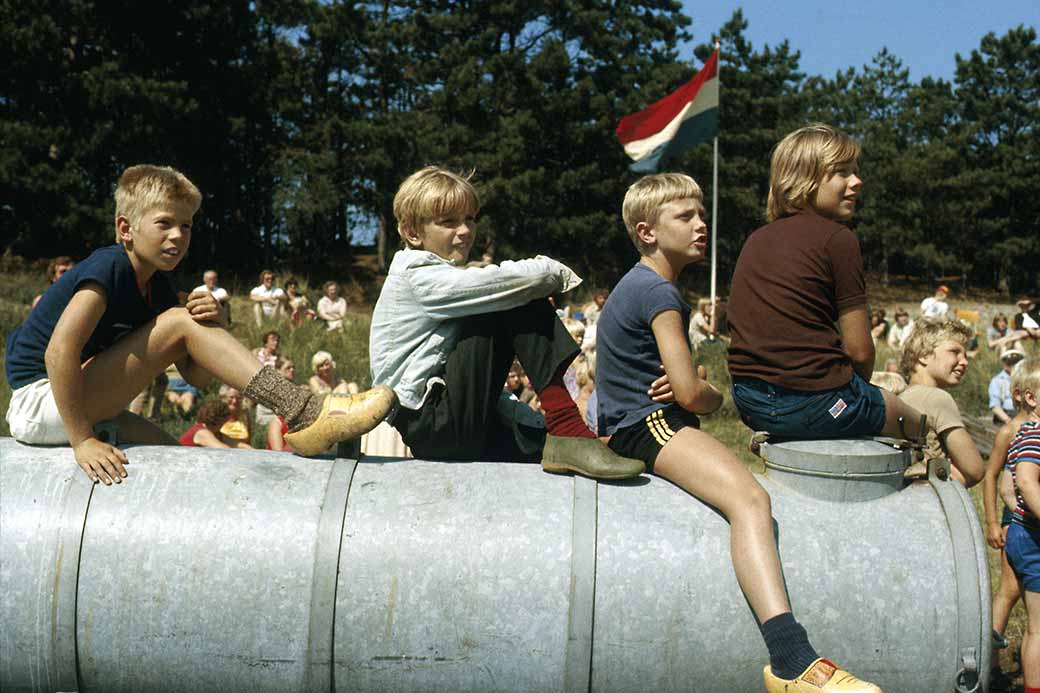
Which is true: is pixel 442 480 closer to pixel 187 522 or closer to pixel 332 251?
pixel 187 522

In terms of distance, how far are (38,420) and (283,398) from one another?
0.92 metres

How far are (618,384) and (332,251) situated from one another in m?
41.4

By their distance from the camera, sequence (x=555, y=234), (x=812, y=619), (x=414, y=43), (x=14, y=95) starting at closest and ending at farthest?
(x=812, y=619), (x=14, y=95), (x=555, y=234), (x=414, y=43)

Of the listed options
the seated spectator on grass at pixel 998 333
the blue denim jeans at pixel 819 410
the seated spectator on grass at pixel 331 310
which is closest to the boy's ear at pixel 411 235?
the blue denim jeans at pixel 819 410

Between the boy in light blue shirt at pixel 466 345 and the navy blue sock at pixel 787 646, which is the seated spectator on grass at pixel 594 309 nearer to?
the boy in light blue shirt at pixel 466 345

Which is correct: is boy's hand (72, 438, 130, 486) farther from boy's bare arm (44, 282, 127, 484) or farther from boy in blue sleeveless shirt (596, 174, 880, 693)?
boy in blue sleeveless shirt (596, 174, 880, 693)

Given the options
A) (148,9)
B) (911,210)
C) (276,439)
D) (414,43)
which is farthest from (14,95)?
(911,210)

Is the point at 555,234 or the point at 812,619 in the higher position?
the point at 555,234

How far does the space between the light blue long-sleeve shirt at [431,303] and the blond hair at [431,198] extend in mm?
154

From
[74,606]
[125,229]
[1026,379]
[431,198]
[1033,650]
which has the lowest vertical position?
[1033,650]

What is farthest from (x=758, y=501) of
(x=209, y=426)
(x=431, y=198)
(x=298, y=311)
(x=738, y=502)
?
(x=298, y=311)

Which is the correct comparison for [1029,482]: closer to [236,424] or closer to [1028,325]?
[236,424]

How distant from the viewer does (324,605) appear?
138 inches

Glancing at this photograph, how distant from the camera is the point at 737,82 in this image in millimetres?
46938
